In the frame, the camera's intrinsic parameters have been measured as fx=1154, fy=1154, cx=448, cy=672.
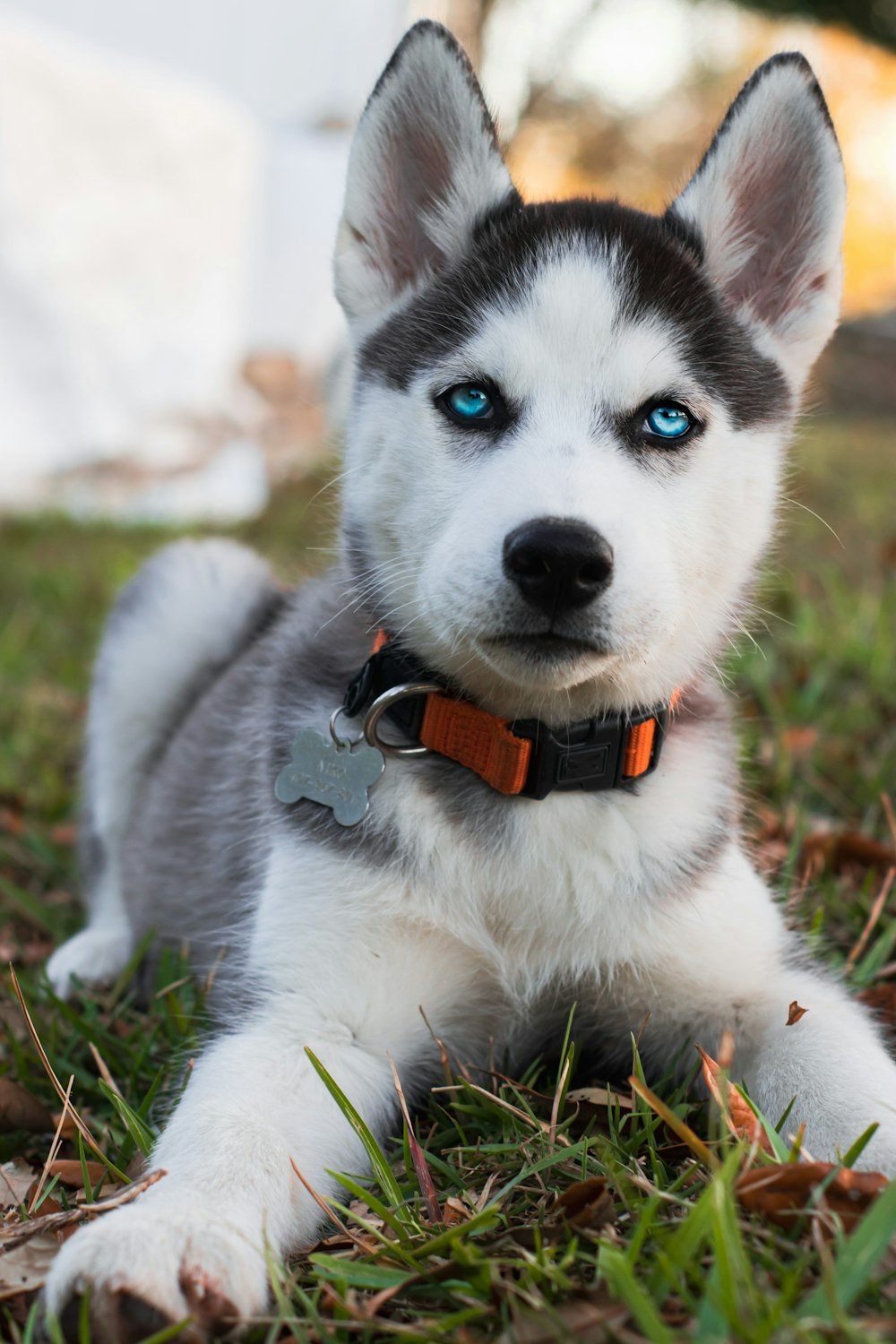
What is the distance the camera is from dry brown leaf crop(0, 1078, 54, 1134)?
85.7 inches

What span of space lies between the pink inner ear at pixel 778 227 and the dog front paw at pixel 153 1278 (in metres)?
2.05

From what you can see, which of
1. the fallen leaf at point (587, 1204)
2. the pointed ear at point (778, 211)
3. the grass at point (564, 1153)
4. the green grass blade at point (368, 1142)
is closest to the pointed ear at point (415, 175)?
the pointed ear at point (778, 211)

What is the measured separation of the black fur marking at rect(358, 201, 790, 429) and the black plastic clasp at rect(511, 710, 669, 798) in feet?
2.18

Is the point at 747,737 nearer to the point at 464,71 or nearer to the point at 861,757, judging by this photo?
the point at 861,757

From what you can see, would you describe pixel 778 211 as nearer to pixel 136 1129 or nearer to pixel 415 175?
pixel 415 175

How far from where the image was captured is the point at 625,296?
2150mm

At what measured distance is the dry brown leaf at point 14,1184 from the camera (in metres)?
1.91

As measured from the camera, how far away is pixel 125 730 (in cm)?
352

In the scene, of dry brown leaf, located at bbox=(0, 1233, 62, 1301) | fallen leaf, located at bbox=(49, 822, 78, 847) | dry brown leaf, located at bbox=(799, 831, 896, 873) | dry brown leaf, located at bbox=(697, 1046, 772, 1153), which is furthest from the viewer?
fallen leaf, located at bbox=(49, 822, 78, 847)

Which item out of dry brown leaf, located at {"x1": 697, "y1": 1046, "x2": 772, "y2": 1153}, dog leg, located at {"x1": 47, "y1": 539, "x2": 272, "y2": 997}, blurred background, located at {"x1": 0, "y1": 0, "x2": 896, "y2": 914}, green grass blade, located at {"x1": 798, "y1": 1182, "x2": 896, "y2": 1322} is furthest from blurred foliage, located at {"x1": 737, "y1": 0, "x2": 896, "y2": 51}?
green grass blade, located at {"x1": 798, "y1": 1182, "x2": 896, "y2": 1322}

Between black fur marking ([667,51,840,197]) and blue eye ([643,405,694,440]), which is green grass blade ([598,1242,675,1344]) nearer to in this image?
blue eye ([643,405,694,440])

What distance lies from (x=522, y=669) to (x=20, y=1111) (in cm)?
128

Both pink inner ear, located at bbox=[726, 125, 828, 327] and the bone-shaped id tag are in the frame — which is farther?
pink inner ear, located at bbox=[726, 125, 828, 327]

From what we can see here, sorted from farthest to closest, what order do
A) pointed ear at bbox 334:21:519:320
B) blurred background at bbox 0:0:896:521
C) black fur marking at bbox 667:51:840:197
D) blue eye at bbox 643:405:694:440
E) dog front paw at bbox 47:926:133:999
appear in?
blurred background at bbox 0:0:896:521 → dog front paw at bbox 47:926:133:999 → pointed ear at bbox 334:21:519:320 → black fur marking at bbox 667:51:840:197 → blue eye at bbox 643:405:694:440
